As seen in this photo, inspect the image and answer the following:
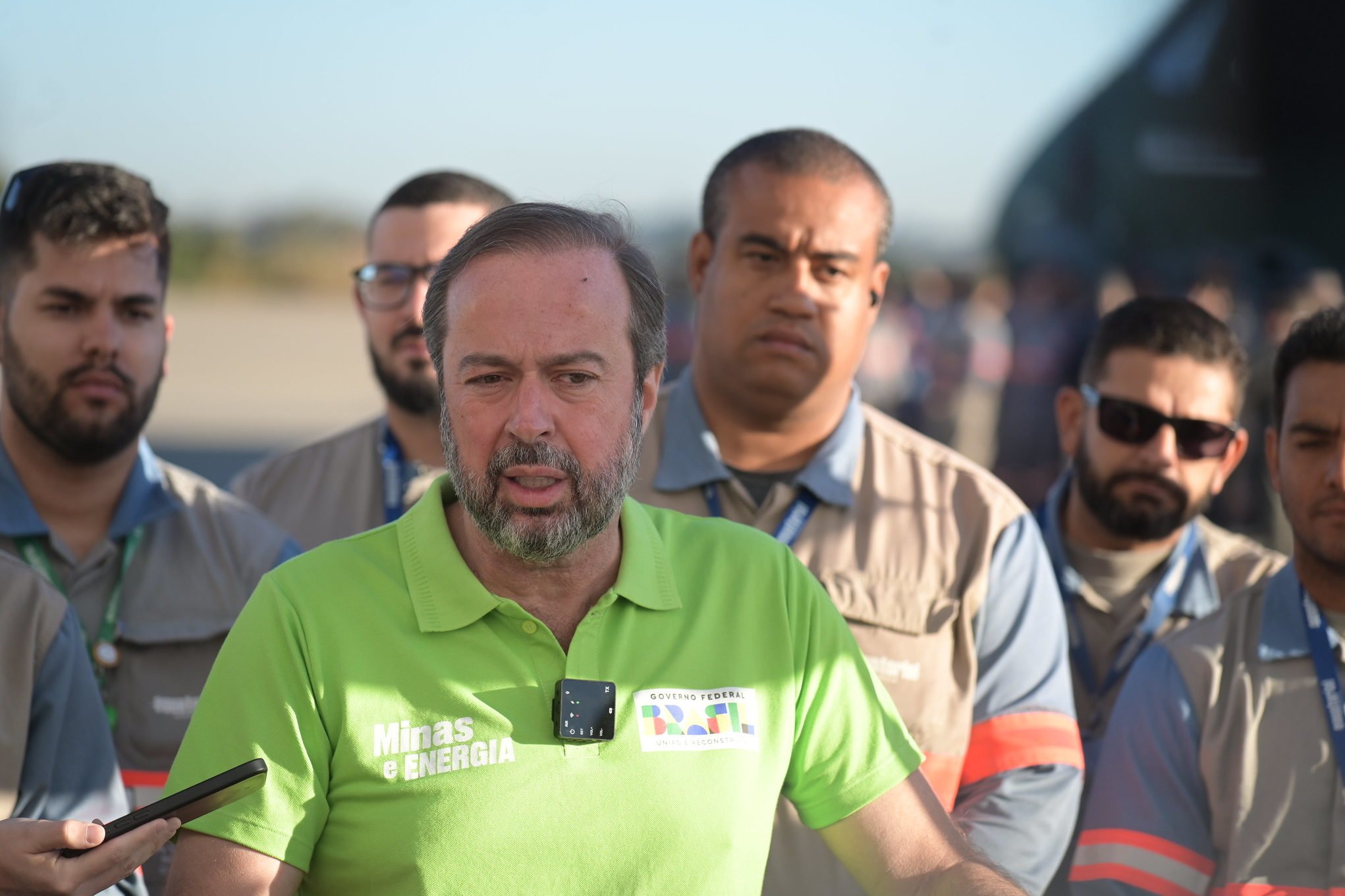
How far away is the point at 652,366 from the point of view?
261 cm

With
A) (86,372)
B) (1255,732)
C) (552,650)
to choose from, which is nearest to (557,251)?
(552,650)

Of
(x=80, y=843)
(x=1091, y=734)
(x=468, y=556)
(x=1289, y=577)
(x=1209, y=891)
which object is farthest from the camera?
(x=1091, y=734)

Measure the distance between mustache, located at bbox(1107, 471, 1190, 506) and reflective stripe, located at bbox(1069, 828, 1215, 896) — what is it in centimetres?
123

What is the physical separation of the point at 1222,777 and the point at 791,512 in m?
1.22

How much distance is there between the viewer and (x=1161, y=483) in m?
4.10

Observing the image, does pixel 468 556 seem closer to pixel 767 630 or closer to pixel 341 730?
pixel 341 730

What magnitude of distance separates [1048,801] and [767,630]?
1.22m

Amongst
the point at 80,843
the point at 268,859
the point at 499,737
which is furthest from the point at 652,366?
the point at 80,843

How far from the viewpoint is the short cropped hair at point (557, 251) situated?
243 cm

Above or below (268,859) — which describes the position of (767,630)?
above

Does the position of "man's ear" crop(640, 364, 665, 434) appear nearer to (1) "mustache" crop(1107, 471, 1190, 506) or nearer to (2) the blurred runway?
(1) "mustache" crop(1107, 471, 1190, 506)

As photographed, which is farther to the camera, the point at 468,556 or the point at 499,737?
the point at 468,556

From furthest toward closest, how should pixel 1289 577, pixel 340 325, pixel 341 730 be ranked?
pixel 340 325, pixel 1289 577, pixel 341 730

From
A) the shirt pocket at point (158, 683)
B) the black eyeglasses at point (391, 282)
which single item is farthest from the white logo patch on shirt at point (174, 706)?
the black eyeglasses at point (391, 282)
